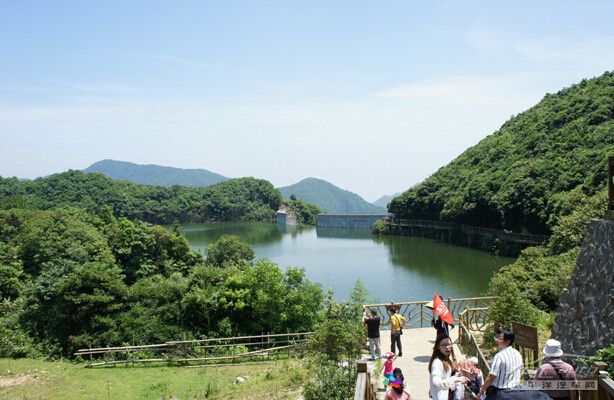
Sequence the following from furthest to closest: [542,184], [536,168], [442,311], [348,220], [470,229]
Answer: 1. [348,220]
2. [470,229]
3. [536,168]
4. [542,184]
5. [442,311]

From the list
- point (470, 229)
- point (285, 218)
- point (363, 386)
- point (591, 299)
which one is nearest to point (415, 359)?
point (591, 299)

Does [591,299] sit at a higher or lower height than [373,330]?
higher

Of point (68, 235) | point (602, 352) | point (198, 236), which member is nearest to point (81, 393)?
point (602, 352)

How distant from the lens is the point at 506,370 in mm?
4715

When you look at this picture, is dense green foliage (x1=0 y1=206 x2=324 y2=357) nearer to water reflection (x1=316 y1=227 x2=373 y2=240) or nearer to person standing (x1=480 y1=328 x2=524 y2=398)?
person standing (x1=480 y1=328 x2=524 y2=398)

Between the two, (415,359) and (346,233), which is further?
(346,233)

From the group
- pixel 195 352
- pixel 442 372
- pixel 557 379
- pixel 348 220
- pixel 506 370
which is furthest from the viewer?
pixel 348 220

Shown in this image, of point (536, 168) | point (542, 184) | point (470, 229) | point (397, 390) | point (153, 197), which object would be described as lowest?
point (470, 229)

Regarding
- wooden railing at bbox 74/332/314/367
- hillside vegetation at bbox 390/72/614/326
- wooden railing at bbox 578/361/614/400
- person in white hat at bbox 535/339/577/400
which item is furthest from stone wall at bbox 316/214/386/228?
wooden railing at bbox 578/361/614/400

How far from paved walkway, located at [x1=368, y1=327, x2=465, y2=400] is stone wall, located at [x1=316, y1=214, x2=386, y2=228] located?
61.5m

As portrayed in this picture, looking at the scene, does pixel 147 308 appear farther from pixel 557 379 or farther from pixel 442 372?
pixel 557 379

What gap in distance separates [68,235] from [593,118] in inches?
1616

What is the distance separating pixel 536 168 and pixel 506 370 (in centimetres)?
3561

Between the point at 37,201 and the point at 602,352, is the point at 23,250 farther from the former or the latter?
the point at 37,201
